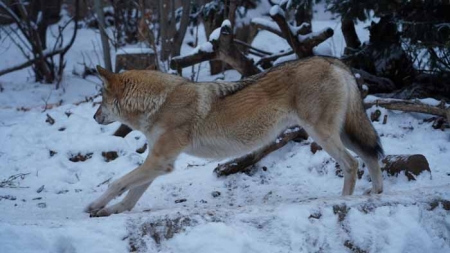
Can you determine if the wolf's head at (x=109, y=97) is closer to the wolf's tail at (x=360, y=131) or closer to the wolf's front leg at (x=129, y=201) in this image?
the wolf's front leg at (x=129, y=201)

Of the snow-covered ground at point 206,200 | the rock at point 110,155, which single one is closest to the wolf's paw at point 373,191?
the snow-covered ground at point 206,200

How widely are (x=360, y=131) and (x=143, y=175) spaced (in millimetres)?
2140

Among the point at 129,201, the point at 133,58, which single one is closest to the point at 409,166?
the point at 129,201

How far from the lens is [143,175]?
14.1 ft

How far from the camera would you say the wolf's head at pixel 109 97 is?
15.6 feet

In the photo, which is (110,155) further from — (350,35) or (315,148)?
(350,35)

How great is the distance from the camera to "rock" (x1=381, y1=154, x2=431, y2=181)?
479 cm

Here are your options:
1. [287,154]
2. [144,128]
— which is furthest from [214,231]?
[287,154]

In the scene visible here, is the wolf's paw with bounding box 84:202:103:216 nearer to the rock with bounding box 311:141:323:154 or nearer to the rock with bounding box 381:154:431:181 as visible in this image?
the rock with bounding box 311:141:323:154

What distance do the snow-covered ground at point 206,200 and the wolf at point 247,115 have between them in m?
0.44

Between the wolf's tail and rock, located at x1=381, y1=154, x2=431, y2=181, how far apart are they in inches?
14.6

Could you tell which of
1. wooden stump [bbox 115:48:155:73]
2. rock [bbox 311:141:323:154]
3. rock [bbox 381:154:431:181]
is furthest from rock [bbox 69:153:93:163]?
wooden stump [bbox 115:48:155:73]

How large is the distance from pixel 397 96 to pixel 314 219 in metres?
4.34

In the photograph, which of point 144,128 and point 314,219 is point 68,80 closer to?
point 144,128
